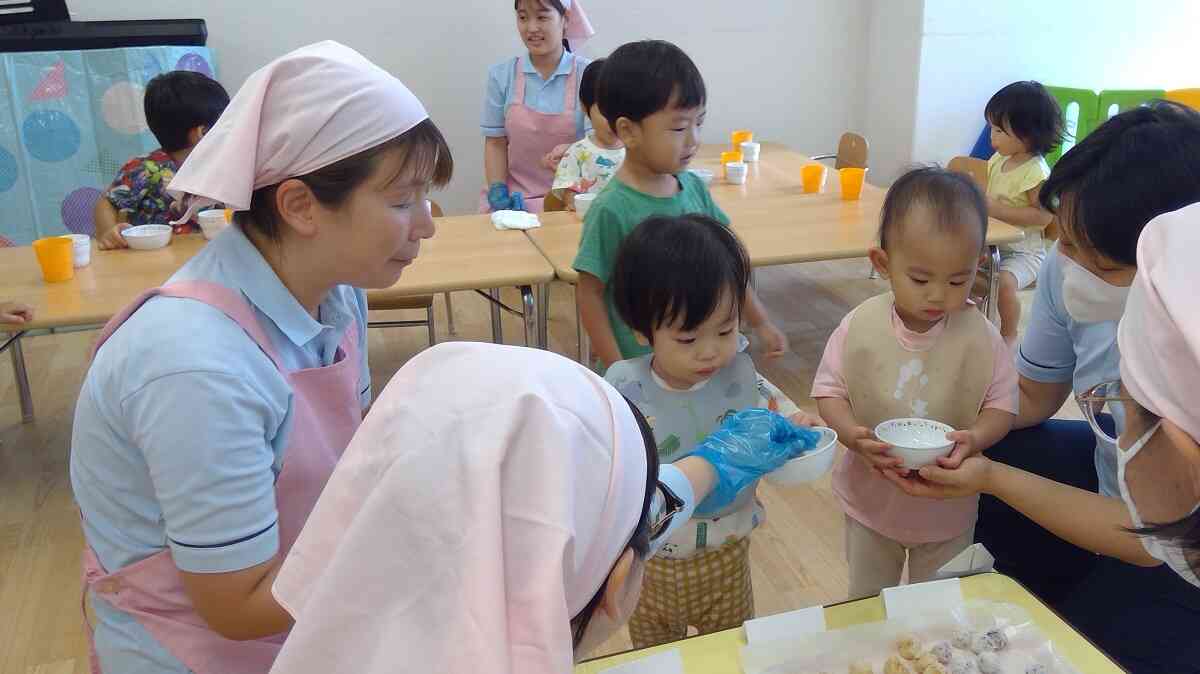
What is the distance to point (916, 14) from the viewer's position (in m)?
4.96

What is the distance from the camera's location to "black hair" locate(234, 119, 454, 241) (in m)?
1.16

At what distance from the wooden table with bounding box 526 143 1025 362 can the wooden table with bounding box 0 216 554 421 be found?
10cm

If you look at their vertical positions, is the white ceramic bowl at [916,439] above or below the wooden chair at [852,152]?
above

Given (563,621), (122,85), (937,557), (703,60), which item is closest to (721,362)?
(937,557)

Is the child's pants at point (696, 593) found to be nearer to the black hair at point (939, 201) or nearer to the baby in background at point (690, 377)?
the baby in background at point (690, 377)

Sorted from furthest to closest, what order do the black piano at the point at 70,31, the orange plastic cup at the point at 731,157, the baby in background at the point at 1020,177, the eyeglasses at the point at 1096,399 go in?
the black piano at the point at 70,31
the orange plastic cup at the point at 731,157
the baby in background at the point at 1020,177
the eyeglasses at the point at 1096,399

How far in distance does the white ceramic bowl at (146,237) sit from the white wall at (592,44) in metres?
2.01

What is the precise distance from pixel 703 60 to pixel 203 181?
452 centimetres

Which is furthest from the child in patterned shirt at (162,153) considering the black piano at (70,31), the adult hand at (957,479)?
the adult hand at (957,479)

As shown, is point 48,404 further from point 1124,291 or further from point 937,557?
point 1124,291

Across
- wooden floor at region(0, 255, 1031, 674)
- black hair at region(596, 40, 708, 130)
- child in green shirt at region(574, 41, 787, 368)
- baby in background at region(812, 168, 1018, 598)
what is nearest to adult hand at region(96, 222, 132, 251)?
wooden floor at region(0, 255, 1031, 674)

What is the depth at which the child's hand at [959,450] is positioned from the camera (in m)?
1.46

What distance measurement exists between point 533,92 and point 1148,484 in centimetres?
335

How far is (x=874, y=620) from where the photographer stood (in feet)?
3.96
